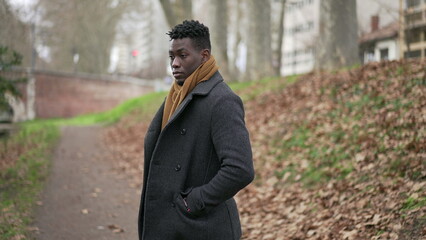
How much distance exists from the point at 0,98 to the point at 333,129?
6449mm

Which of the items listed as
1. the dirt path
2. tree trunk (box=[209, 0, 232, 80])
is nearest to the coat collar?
the dirt path

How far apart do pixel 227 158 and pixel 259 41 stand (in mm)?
16223

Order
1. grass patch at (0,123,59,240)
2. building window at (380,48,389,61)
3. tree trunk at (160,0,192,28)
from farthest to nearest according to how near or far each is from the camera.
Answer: building window at (380,48,389,61), tree trunk at (160,0,192,28), grass patch at (0,123,59,240)

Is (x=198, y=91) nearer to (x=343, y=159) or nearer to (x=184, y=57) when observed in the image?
(x=184, y=57)

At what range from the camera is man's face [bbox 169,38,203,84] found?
9.57 ft

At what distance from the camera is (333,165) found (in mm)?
7785

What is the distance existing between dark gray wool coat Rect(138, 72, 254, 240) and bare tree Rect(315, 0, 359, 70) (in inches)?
439

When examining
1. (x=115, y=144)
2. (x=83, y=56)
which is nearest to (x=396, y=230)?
(x=115, y=144)

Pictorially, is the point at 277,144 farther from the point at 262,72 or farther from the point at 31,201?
the point at 262,72

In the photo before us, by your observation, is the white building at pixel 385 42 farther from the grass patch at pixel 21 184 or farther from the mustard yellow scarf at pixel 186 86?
the mustard yellow scarf at pixel 186 86

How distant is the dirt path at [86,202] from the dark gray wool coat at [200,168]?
4.11m

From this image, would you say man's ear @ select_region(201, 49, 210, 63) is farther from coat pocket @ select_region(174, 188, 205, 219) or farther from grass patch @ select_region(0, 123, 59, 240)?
grass patch @ select_region(0, 123, 59, 240)

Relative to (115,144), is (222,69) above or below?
above

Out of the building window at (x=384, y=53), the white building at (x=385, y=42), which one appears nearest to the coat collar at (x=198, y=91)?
the white building at (x=385, y=42)
